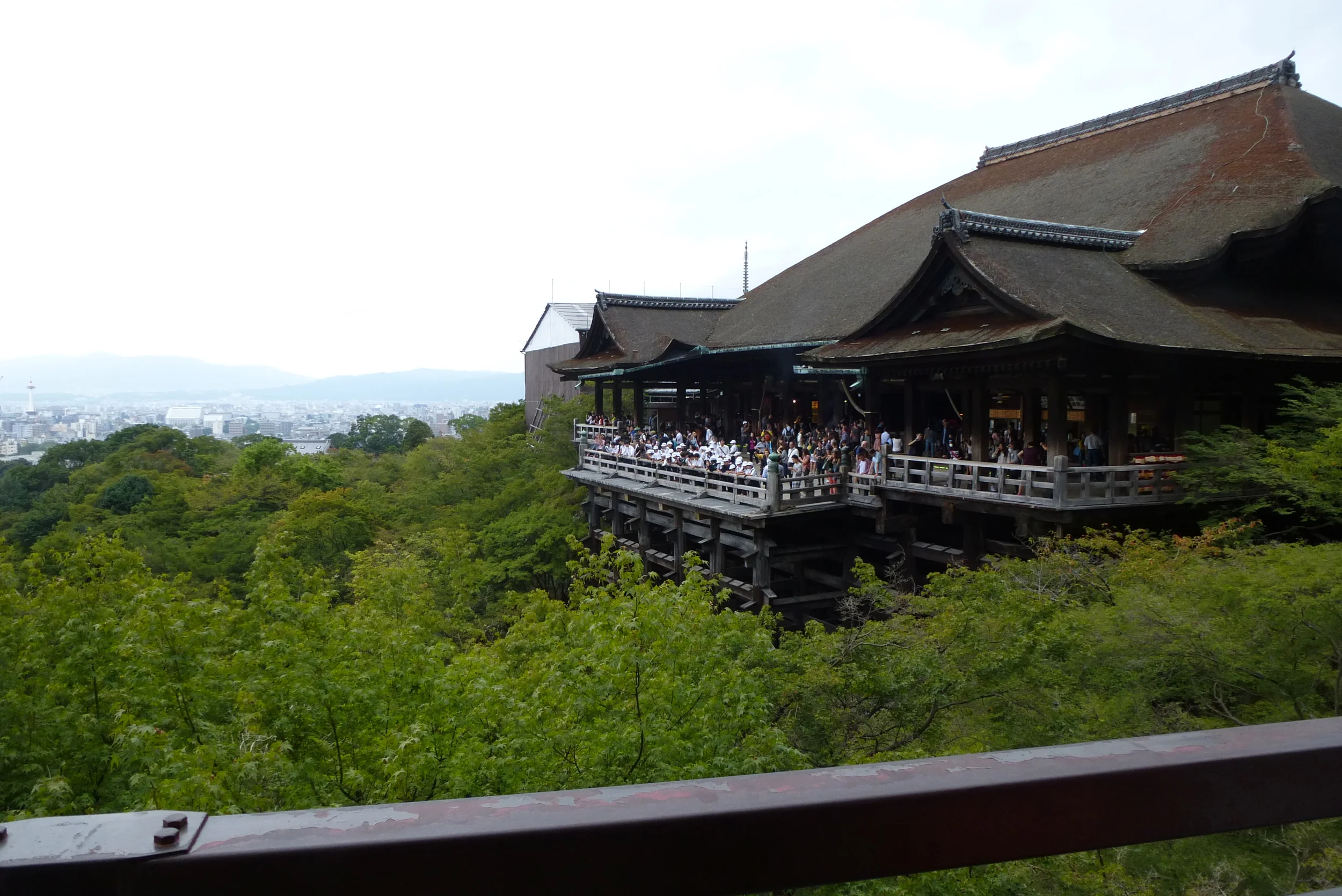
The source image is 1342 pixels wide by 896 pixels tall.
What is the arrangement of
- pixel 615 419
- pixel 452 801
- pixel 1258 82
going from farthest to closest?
pixel 615 419, pixel 1258 82, pixel 452 801

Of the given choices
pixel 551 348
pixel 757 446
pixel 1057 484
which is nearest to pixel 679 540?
pixel 757 446

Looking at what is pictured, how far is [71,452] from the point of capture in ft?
171

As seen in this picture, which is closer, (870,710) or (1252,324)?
(870,710)

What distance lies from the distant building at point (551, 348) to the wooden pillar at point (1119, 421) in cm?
2887

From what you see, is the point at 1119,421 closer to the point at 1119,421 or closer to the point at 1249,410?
the point at 1119,421

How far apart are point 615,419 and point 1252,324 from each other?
17.5 metres

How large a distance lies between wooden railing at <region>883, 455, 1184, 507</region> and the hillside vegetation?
118 cm

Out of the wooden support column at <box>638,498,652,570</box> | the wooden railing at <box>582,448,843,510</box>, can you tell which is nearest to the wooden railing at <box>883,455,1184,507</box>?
the wooden railing at <box>582,448,843,510</box>

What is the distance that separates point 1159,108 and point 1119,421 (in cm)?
1375

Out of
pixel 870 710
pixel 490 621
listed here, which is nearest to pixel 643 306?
pixel 490 621

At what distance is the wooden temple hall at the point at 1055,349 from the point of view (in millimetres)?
13695

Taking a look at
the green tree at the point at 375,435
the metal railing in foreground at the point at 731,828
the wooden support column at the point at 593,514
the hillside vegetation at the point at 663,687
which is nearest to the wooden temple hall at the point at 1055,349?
the wooden support column at the point at 593,514

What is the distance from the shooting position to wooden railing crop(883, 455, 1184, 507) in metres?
12.8

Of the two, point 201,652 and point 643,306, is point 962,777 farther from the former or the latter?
point 643,306
